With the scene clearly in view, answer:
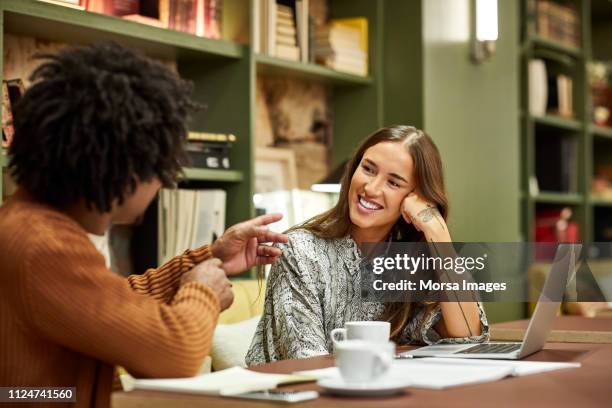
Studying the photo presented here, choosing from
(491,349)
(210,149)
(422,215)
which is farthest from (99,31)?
(491,349)

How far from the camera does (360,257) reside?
7.68 feet

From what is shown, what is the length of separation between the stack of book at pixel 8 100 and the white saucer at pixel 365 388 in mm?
1611

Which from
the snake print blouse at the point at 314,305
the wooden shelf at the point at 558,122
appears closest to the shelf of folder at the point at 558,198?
the wooden shelf at the point at 558,122

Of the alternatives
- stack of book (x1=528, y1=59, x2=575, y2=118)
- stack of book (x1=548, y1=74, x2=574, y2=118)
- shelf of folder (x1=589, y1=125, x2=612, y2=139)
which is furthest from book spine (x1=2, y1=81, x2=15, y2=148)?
shelf of folder (x1=589, y1=125, x2=612, y2=139)

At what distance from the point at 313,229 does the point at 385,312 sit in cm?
29

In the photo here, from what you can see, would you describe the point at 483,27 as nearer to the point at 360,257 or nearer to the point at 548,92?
the point at 548,92

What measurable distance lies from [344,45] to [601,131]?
8.33 feet

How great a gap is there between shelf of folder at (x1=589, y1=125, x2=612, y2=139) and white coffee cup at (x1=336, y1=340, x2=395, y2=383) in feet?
15.3

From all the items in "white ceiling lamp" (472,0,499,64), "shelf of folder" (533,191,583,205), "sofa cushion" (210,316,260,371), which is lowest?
"sofa cushion" (210,316,260,371)

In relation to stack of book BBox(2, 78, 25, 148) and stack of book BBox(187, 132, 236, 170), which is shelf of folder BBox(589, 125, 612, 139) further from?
stack of book BBox(2, 78, 25, 148)

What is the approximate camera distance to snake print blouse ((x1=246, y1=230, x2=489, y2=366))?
2143 mm

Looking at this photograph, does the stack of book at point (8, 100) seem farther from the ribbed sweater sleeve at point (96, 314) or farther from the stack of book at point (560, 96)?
the stack of book at point (560, 96)

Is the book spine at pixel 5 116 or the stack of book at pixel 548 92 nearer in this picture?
the book spine at pixel 5 116

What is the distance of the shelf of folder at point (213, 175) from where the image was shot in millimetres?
3189
